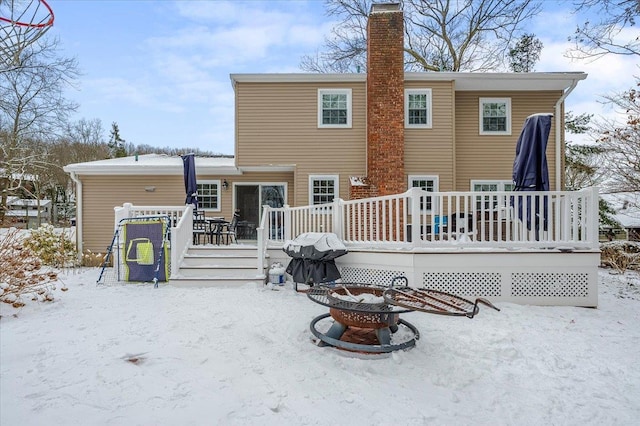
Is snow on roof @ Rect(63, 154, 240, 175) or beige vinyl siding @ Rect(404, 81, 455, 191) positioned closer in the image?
beige vinyl siding @ Rect(404, 81, 455, 191)

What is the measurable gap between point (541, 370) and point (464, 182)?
795cm

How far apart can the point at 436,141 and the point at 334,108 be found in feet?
10.2

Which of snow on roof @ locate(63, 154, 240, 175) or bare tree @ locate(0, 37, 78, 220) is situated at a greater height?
bare tree @ locate(0, 37, 78, 220)

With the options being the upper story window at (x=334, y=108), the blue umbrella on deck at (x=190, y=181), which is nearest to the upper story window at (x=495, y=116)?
the upper story window at (x=334, y=108)

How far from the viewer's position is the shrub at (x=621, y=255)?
862 cm

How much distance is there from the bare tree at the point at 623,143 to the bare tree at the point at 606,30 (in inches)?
49.2

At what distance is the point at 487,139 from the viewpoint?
10.5 meters

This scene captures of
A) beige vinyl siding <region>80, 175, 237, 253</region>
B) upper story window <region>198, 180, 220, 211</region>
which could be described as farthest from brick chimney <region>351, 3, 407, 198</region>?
beige vinyl siding <region>80, 175, 237, 253</region>

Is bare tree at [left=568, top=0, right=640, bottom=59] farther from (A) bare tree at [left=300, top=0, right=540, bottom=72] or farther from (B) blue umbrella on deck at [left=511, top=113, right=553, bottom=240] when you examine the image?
(A) bare tree at [left=300, top=0, right=540, bottom=72]

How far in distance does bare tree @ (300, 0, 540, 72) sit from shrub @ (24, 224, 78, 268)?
13.4 meters

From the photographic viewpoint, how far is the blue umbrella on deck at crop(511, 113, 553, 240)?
5.73 m

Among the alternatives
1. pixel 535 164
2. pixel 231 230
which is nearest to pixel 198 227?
pixel 231 230

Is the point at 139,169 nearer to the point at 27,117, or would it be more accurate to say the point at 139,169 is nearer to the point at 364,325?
the point at 364,325

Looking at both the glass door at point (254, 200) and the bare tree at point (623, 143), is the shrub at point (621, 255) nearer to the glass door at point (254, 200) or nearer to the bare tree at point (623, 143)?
the bare tree at point (623, 143)
